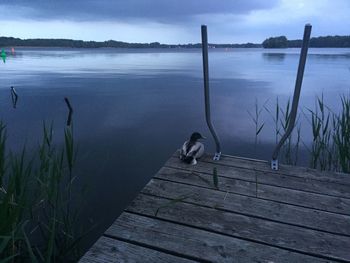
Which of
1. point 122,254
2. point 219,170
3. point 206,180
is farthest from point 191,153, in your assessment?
point 122,254

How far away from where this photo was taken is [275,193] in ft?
7.47

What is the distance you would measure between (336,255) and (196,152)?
1.48 meters

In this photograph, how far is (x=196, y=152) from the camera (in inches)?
112

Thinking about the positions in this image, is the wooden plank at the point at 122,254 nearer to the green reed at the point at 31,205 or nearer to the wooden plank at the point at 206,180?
the green reed at the point at 31,205

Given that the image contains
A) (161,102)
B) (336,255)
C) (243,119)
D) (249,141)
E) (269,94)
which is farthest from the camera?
(269,94)

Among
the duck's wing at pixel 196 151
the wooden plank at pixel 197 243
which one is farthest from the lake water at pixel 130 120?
the wooden plank at pixel 197 243

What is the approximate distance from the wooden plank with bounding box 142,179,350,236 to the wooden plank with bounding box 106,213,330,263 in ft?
1.03

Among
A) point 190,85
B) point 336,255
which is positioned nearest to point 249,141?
point 336,255

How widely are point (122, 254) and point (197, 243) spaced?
443mm

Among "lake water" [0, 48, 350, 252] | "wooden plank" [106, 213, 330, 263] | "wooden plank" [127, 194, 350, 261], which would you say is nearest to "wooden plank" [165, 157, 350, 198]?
"wooden plank" [127, 194, 350, 261]

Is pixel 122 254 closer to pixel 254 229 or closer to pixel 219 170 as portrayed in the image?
pixel 254 229

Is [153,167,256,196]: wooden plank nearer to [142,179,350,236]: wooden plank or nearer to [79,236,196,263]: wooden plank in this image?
[142,179,350,236]: wooden plank

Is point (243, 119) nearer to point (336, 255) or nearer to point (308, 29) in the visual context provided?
point (308, 29)

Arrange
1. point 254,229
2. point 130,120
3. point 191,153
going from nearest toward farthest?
point 254,229, point 191,153, point 130,120
